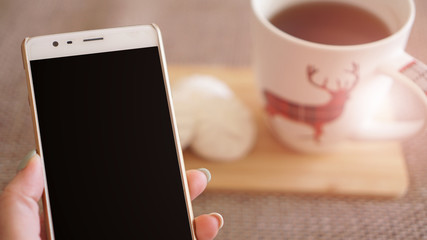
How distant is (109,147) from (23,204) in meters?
0.07

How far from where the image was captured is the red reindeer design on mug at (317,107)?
14.7 inches

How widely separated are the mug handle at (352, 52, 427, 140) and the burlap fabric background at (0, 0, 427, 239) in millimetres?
72

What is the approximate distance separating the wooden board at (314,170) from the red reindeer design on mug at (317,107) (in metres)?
0.04

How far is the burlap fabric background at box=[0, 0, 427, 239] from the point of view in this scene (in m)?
0.42


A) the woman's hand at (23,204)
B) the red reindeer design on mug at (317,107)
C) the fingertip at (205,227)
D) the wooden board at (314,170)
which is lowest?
the wooden board at (314,170)

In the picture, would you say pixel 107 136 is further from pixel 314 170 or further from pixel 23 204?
pixel 314 170

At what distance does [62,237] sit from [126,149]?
8cm

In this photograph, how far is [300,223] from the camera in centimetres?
43

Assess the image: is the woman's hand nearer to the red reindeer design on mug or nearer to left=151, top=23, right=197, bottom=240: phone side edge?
left=151, top=23, right=197, bottom=240: phone side edge

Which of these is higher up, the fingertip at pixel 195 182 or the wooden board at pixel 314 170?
the fingertip at pixel 195 182

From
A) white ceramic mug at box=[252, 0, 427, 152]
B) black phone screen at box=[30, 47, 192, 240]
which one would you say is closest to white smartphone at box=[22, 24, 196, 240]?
black phone screen at box=[30, 47, 192, 240]

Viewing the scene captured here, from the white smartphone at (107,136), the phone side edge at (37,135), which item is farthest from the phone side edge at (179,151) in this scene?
the phone side edge at (37,135)

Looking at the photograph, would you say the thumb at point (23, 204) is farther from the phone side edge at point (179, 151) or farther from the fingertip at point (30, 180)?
the phone side edge at point (179, 151)

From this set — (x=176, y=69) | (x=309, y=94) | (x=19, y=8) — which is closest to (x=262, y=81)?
(x=309, y=94)
